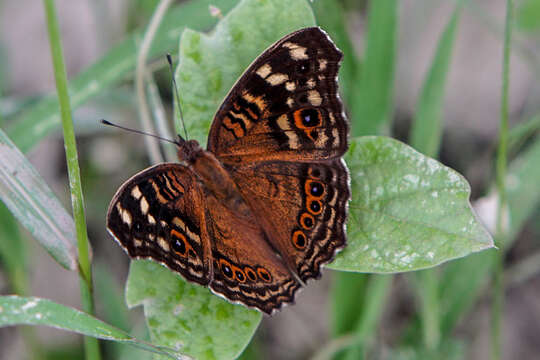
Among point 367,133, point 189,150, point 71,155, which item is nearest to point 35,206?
point 71,155

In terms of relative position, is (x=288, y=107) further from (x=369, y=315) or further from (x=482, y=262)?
(x=482, y=262)

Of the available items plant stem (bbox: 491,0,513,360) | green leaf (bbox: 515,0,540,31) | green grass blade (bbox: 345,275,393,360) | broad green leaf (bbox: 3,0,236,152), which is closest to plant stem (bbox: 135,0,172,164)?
broad green leaf (bbox: 3,0,236,152)

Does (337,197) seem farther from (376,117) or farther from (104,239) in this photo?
(104,239)

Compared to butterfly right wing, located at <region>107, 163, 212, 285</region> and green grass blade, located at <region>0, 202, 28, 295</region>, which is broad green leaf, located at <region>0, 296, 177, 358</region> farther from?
green grass blade, located at <region>0, 202, 28, 295</region>

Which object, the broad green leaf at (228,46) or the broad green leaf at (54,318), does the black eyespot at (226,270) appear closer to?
the broad green leaf at (54,318)

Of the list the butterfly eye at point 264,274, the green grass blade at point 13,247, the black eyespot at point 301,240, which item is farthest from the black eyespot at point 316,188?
the green grass blade at point 13,247

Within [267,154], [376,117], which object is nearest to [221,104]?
[267,154]
